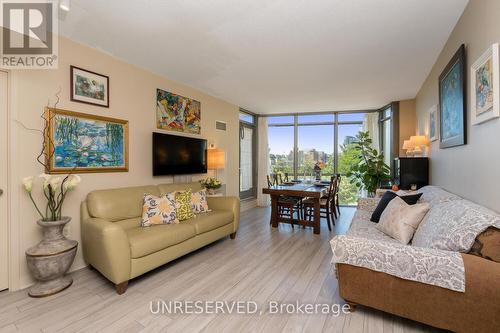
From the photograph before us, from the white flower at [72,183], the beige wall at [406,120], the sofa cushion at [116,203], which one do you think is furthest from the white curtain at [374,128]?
the white flower at [72,183]

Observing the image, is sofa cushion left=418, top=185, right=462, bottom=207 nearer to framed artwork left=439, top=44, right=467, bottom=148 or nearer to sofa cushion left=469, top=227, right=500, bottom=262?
framed artwork left=439, top=44, right=467, bottom=148

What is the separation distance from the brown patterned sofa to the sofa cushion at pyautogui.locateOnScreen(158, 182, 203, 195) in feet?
8.07

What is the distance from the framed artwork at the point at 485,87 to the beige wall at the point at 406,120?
10.7 feet

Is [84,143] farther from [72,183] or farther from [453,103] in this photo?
[453,103]

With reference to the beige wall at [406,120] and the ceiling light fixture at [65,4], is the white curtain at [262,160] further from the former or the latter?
the ceiling light fixture at [65,4]

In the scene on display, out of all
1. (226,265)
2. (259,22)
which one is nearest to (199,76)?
(259,22)

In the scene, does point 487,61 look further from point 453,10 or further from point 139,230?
point 139,230

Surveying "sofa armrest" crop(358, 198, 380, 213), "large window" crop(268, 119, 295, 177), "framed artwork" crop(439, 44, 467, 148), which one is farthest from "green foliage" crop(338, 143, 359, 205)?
"framed artwork" crop(439, 44, 467, 148)

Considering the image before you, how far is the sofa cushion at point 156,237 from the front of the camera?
2.30m

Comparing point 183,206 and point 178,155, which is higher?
point 178,155

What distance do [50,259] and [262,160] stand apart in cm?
519

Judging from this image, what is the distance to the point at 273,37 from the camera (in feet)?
8.20

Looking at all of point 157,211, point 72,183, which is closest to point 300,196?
point 157,211

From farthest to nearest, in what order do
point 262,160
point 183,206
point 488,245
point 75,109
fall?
point 262,160 < point 183,206 < point 75,109 < point 488,245
